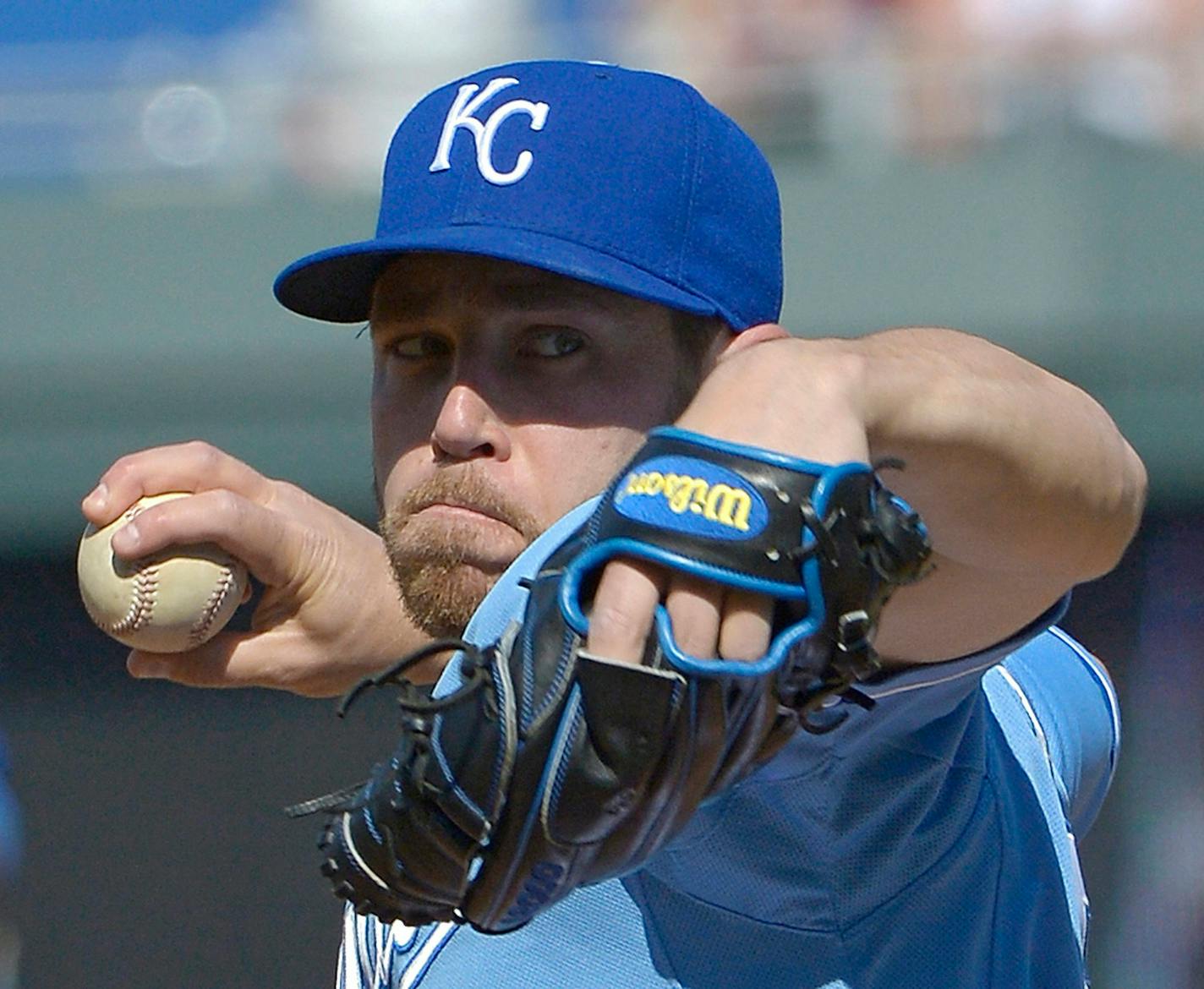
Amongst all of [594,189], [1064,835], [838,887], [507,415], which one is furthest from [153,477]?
[1064,835]

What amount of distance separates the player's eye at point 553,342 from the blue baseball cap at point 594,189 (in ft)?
0.26

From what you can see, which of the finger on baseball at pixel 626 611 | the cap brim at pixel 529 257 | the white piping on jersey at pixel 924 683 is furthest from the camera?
the cap brim at pixel 529 257

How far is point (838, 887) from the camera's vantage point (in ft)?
4.48

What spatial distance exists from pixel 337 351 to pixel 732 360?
5.24m

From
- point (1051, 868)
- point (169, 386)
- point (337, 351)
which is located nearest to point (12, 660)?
point (169, 386)

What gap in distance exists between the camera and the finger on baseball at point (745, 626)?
96cm

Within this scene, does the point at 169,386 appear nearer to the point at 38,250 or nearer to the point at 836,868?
the point at 38,250

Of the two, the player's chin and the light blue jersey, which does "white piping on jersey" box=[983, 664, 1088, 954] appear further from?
the player's chin

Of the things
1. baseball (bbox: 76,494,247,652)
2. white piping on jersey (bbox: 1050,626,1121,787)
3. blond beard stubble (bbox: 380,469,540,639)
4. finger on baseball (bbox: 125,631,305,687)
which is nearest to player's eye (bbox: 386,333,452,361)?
blond beard stubble (bbox: 380,469,540,639)

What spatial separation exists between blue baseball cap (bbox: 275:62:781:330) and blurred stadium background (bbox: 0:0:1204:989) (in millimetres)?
4045

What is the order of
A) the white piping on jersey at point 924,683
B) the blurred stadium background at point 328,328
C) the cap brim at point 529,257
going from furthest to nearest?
the blurred stadium background at point 328,328
the cap brim at point 529,257
the white piping on jersey at point 924,683

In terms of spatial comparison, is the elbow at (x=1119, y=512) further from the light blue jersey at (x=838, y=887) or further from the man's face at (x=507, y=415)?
the man's face at (x=507, y=415)

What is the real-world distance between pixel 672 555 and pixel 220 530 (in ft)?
2.72

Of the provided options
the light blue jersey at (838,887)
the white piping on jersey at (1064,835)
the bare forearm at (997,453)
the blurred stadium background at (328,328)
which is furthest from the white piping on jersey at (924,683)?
the blurred stadium background at (328,328)
